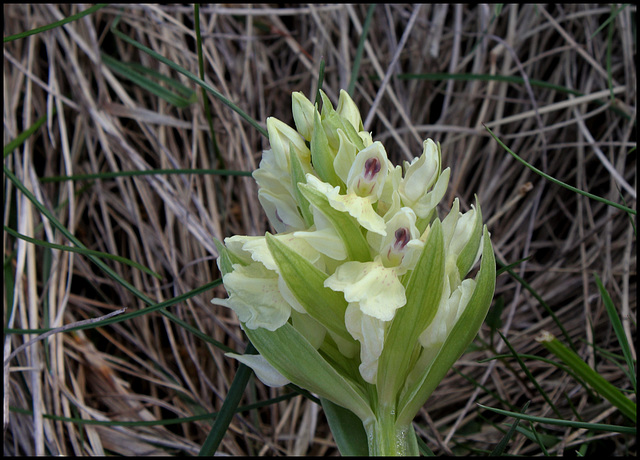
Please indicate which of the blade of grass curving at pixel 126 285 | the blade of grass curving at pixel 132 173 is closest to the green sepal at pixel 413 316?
the blade of grass curving at pixel 126 285

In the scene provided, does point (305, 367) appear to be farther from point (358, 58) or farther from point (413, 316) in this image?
point (358, 58)

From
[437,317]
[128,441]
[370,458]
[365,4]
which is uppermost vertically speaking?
[365,4]

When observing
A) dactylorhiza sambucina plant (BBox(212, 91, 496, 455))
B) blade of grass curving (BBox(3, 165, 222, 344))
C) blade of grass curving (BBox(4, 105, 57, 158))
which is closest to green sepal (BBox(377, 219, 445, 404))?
dactylorhiza sambucina plant (BBox(212, 91, 496, 455))

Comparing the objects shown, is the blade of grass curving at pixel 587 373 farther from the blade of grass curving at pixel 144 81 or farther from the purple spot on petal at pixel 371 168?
the blade of grass curving at pixel 144 81

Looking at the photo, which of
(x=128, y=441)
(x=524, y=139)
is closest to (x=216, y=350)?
(x=128, y=441)

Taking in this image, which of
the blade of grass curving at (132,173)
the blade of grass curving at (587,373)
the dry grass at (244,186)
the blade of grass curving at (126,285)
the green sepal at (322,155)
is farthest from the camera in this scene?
the dry grass at (244,186)

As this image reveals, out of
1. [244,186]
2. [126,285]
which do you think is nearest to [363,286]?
[126,285]

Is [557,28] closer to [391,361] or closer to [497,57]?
[497,57]

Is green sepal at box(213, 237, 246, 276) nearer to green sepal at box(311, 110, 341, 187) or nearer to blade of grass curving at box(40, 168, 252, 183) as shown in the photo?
green sepal at box(311, 110, 341, 187)
